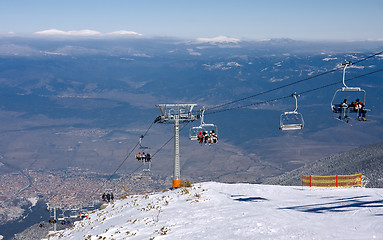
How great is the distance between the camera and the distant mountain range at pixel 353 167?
67.6 m

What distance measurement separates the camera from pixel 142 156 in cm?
4600

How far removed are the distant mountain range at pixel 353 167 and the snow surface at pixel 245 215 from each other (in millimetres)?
36023

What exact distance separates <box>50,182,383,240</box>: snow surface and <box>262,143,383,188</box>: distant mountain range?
36023 millimetres

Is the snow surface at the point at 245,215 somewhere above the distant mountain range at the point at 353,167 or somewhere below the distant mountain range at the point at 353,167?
above

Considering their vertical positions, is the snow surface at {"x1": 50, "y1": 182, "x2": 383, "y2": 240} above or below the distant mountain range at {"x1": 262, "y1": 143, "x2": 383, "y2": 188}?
above

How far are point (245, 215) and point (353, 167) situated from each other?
71.9 meters

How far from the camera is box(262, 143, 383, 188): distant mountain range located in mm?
67619

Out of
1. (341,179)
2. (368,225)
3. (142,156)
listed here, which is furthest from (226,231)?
(142,156)

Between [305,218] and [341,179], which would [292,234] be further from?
[341,179]

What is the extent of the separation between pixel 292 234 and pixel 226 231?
3.45m

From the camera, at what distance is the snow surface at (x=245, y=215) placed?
60.5ft

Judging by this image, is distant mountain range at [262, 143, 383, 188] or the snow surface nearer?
the snow surface

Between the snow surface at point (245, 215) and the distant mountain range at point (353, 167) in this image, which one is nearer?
the snow surface at point (245, 215)

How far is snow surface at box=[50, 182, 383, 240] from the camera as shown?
18.4 metres
